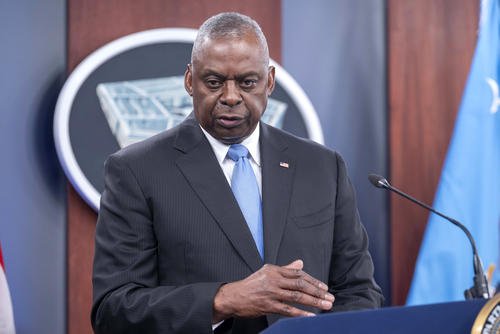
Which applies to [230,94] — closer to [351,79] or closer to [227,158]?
[227,158]

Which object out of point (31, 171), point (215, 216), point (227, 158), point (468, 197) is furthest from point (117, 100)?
point (468, 197)

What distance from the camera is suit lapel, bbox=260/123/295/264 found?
1928 mm

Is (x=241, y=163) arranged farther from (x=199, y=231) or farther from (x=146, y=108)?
(x=146, y=108)

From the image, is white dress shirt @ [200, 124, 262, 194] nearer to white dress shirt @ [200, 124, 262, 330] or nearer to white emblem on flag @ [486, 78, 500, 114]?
white dress shirt @ [200, 124, 262, 330]

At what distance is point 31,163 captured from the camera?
2.88 m

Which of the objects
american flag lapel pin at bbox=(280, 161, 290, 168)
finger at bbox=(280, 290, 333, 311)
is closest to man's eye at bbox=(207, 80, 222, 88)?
american flag lapel pin at bbox=(280, 161, 290, 168)

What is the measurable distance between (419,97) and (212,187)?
177cm

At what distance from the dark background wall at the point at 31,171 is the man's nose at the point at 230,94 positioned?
118 centimetres

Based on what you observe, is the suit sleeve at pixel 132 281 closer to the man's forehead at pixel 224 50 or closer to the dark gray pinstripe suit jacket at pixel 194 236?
the dark gray pinstripe suit jacket at pixel 194 236

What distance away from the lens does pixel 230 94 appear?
1.91 meters

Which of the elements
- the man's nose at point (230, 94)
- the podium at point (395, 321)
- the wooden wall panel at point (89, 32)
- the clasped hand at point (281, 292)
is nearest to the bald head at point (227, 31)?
the man's nose at point (230, 94)

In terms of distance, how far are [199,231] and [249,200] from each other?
16cm

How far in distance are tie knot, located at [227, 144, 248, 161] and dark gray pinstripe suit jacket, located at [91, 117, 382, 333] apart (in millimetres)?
53

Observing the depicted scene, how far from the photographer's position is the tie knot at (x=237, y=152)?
2.03 metres
